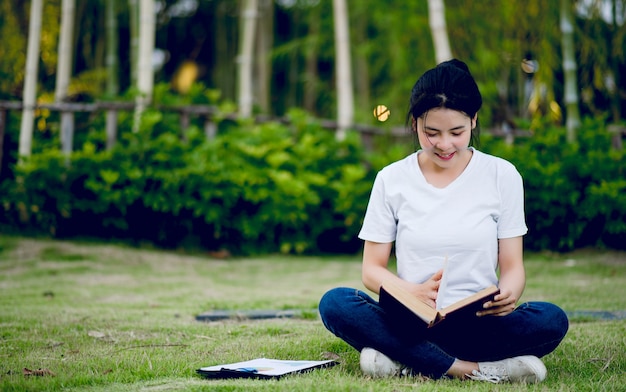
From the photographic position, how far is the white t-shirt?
264 centimetres

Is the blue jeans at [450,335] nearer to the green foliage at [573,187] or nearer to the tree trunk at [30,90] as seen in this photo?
the green foliage at [573,187]

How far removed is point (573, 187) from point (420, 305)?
16.6 ft

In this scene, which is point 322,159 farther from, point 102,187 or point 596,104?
point 596,104

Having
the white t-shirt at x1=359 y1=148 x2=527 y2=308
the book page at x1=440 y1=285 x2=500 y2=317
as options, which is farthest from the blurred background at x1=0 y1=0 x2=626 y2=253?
the book page at x1=440 y1=285 x2=500 y2=317

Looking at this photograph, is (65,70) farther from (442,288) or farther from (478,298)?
(478,298)

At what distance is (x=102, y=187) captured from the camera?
7488mm

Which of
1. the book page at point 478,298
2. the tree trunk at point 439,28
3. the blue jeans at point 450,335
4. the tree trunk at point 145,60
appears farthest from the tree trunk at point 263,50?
the book page at point 478,298

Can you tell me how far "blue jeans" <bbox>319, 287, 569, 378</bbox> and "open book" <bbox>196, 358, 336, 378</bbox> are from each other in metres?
0.19

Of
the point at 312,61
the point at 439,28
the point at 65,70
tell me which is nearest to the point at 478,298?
the point at 439,28

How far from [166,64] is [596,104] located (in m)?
9.79

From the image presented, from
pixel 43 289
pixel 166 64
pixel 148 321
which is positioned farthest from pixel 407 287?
pixel 166 64

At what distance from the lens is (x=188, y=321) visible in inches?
157

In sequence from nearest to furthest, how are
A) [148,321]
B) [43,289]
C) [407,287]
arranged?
[407,287], [148,321], [43,289]

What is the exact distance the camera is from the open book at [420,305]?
7.73 ft
